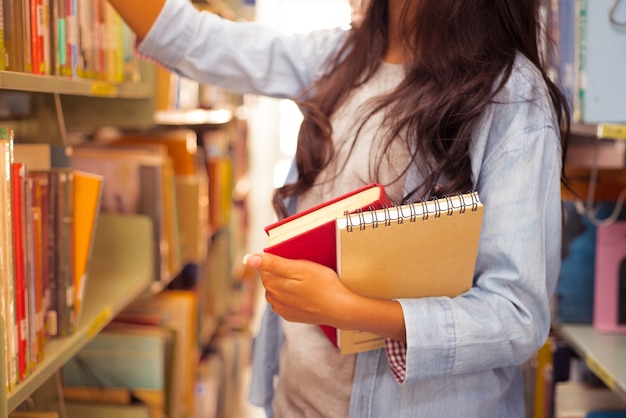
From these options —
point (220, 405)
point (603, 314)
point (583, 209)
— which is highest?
point (583, 209)

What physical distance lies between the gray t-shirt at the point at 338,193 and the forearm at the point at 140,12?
36 cm

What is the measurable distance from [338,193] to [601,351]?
68 centimetres

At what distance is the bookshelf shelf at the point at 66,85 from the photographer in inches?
34.9

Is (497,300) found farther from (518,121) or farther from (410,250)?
(518,121)

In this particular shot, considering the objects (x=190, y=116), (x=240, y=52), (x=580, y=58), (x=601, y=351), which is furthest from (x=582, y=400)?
(x=190, y=116)

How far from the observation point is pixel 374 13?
1238mm

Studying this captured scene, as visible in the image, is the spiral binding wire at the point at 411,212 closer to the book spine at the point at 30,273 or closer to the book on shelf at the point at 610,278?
the book spine at the point at 30,273

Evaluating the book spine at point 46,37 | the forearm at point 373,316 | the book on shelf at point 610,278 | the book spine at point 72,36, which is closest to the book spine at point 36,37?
the book spine at point 46,37

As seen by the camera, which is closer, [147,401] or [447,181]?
[447,181]

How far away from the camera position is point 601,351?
141 cm

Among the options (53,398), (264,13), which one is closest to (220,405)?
(53,398)

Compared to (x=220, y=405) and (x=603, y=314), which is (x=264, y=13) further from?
(x=603, y=314)

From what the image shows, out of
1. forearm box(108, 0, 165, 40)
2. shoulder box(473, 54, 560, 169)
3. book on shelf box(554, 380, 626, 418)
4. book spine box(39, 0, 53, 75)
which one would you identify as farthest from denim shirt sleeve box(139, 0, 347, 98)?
book on shelf box(554, 380, 626, 418)

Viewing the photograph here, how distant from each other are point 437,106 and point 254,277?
3.37m
